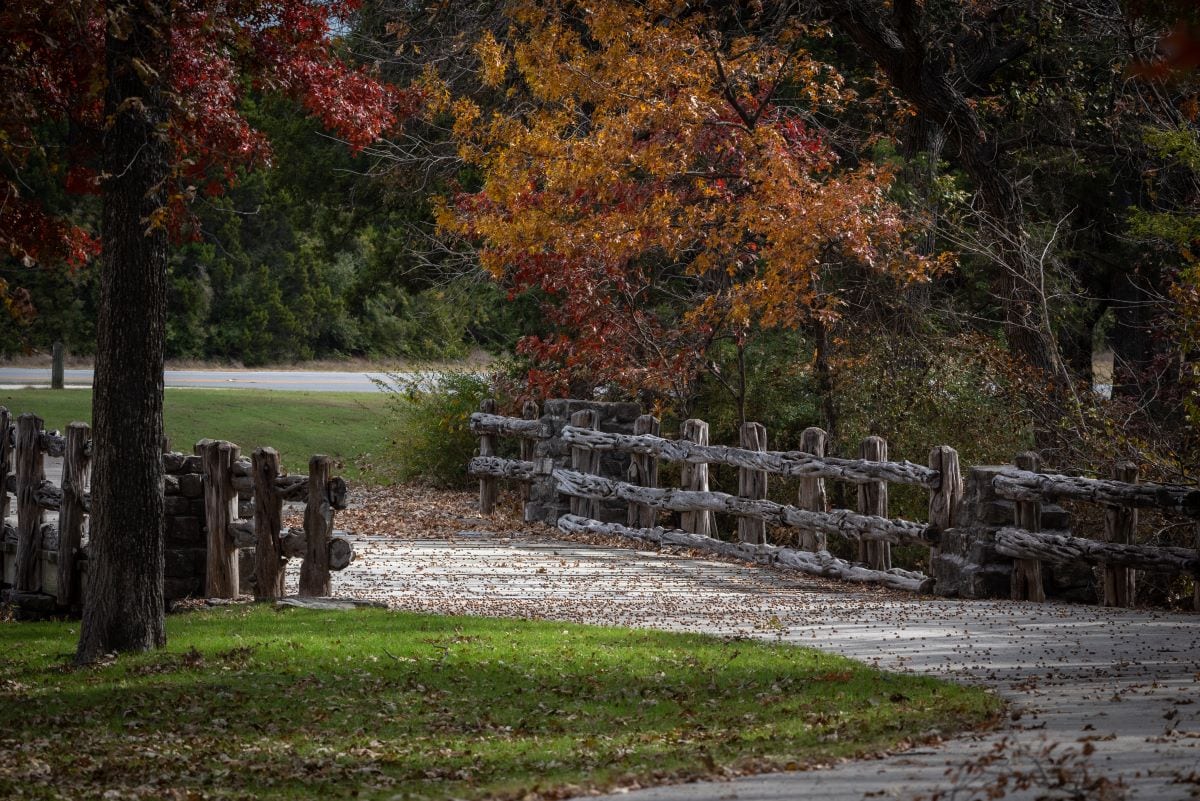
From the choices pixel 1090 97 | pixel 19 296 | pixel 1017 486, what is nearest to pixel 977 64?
pixel 1090 97

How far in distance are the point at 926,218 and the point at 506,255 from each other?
485cm

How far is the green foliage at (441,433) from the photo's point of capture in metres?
21.8

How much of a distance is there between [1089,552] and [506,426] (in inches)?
351

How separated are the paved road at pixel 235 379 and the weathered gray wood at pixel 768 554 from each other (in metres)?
14.3

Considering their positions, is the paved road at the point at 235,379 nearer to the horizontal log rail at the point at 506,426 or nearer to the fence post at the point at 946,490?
the horizontal log rail at the point at 506,426

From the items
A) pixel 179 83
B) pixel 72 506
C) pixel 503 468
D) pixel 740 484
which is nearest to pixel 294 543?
pixel 72 506

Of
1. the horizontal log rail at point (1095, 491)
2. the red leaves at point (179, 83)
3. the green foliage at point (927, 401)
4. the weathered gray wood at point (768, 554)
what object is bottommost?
the weathered gray wood at point (768, 554)

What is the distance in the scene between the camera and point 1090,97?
18.6m

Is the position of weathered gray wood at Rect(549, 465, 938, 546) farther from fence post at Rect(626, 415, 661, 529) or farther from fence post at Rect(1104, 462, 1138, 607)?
fence post at Rect(1104, 462, 1138, 607)

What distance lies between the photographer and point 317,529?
11398mm

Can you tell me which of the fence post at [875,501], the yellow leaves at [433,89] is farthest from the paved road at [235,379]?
the fence post at [875,501]

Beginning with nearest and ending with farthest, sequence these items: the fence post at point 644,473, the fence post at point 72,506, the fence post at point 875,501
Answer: the fence post at point 72,506
the fence post at point 875,501
the fence post at point 644,473

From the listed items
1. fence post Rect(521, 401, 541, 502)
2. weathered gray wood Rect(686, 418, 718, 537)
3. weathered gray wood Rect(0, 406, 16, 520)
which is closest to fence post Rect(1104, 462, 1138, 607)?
weathered gray wood Rect(686, 418, 718, 537)

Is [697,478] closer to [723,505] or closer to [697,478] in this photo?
[697,478]
